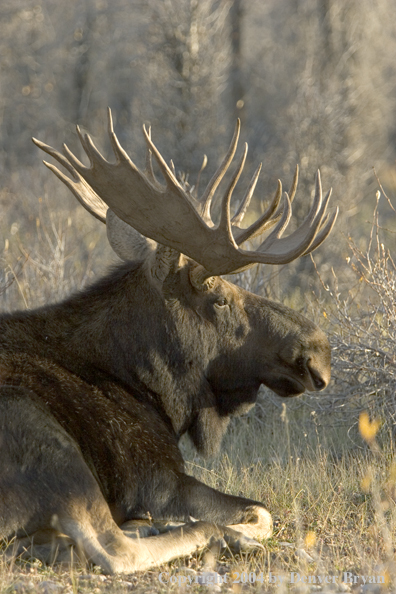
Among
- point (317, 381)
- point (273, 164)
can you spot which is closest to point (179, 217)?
point (317, 381)

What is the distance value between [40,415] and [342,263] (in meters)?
7.95

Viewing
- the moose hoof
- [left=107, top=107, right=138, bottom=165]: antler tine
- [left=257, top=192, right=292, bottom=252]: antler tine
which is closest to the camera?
[left=107, top=107, right=138, bottom=165]: antler tine

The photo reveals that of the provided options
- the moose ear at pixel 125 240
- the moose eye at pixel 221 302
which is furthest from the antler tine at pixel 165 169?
the moose ear at pixel 125 240

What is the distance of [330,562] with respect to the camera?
3.91 m

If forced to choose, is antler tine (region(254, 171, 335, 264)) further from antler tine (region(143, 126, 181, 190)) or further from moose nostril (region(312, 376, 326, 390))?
moose nostril (region(312, 376, 326, 390))

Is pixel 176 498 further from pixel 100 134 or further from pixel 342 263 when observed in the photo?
pixel 100 134

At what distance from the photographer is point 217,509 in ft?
13.7

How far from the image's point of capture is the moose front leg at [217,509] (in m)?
4.13

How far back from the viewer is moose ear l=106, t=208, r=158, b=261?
4.97 metres

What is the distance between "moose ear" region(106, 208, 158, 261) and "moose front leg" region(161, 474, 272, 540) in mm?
1490

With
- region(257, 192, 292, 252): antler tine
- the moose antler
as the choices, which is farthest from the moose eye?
region(257, 192, 292, 252): antler tine

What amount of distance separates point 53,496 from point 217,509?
916 millimetres

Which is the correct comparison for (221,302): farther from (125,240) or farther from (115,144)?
(115,144)

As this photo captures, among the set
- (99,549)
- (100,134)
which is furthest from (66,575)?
(100,134)
